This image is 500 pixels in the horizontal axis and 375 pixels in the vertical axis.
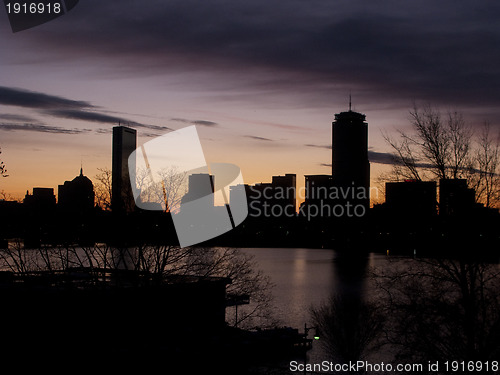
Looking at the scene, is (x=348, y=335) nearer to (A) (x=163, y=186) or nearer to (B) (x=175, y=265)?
(B) (x=175, y=265)

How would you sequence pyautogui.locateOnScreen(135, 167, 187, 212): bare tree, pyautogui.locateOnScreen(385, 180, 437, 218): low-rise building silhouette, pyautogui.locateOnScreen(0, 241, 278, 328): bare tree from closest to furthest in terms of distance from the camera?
1. pyautogui.locateOnScreen(385, 180, 437, 218): low-rise building silhouette
2. pyautogui.locateOnScreen(135, 167, 187, 212): bare tree
3. pyautogui.locateOnScreen(0, 241, 278, 328): bare tree

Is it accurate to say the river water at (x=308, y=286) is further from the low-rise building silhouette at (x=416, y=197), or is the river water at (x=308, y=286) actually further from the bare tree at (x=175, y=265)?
the low-rise building silhouette at (x=416, y=197)

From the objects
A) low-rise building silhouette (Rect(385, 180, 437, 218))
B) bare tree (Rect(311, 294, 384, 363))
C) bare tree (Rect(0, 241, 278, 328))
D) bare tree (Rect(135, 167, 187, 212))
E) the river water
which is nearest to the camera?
low-rise building silhouette (Rect(385, 180, 437, 218))

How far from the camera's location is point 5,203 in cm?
3494

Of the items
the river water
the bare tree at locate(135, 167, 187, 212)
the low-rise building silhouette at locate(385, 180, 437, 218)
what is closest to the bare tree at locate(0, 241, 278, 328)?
the bare tree at locate(135, 167, 187, 212)

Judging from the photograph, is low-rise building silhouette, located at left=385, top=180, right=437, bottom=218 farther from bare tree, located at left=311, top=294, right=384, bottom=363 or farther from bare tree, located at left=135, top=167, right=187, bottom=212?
bare tree, located at left=311, top=294, right=384, bottom=363

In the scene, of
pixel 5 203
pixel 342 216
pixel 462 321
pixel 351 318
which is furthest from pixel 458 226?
pixel 342 216

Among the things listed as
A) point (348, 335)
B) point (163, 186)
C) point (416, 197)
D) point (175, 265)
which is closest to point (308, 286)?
point (348, 335)

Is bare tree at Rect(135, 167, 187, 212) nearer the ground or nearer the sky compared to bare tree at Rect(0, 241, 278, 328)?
nearer the sky

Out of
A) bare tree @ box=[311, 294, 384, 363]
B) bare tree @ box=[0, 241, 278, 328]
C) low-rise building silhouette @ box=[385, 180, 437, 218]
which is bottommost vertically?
bare tree @ box=[311, 294, 384, 363]

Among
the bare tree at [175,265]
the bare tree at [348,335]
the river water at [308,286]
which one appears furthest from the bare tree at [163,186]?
the bare tree at [348,335]

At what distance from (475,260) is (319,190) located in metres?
154

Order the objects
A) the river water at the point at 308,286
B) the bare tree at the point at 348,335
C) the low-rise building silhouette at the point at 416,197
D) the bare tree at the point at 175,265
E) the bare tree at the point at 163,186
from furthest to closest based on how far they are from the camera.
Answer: the river water at the point at 308,286
the bare tree at the point at 348,335
the bare tree at the point at 175,265
the bare tree at the point at 163,186
the low-rise building silhouette at the point at 416,197

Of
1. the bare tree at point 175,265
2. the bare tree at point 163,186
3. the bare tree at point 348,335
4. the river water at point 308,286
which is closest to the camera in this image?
the bare tree at point 163,186
